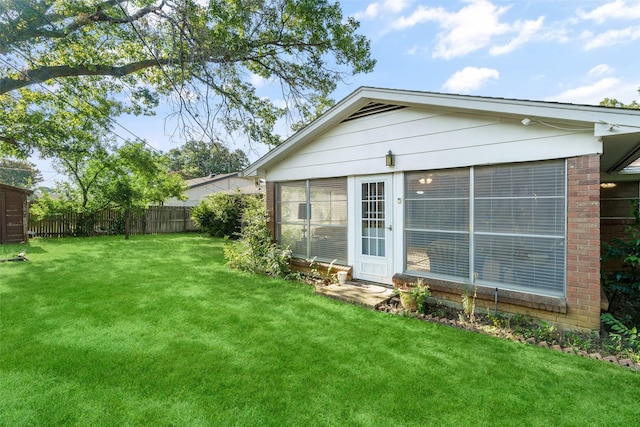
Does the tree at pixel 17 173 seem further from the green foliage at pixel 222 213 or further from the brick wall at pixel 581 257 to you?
the brick wall at pixel 581 257

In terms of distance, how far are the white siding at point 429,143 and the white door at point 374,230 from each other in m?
0.35

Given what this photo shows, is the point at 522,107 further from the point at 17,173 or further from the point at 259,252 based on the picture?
the point at 17,173

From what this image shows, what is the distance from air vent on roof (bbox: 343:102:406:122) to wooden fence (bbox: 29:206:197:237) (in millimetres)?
13681

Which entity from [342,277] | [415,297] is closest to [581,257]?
[415,297]

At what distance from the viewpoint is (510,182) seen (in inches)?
170

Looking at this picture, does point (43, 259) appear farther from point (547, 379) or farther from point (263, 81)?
point (547, 379)

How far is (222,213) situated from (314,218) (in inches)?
334

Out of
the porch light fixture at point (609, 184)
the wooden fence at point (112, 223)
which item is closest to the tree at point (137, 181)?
the wooden fence at point (112, 223)

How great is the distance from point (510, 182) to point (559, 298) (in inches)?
66.0

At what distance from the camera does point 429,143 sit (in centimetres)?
507

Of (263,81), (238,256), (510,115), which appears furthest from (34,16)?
(510,115)

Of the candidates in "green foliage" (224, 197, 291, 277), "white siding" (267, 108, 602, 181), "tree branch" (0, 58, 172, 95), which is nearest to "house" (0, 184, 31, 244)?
"tree branch" (0, 58, 172, 95)

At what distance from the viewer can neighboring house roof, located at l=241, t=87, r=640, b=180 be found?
348 cm

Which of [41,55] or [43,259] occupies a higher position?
[41,55]
